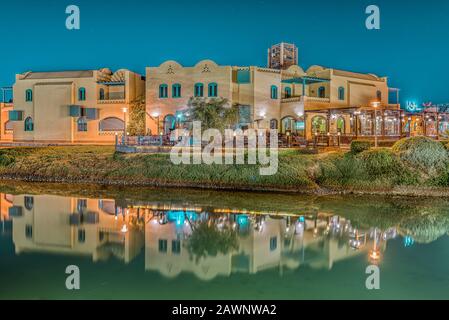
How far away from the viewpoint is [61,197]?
18766 millimetres

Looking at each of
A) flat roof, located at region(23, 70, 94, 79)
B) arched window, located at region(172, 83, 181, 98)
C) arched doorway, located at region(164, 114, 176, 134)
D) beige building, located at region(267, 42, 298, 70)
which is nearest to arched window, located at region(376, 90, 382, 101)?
beige building, located at region(267, 42, 298, 70)

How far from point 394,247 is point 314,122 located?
20.7 meters

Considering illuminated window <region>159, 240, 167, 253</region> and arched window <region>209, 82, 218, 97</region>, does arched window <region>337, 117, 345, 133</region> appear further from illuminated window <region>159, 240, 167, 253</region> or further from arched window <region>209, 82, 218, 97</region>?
illuminated window <region>159, 240, 167, 253</region>

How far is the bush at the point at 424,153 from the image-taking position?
19969 mm

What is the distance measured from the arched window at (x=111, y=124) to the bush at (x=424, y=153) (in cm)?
2007

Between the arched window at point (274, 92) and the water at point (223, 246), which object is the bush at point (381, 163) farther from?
the arched window at point (274, 92)

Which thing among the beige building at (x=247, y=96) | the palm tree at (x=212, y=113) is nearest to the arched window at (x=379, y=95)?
the beige building at (x=247, y=96)

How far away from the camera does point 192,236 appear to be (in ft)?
39.2

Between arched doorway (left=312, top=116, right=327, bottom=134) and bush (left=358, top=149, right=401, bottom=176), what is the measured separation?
10.2m
